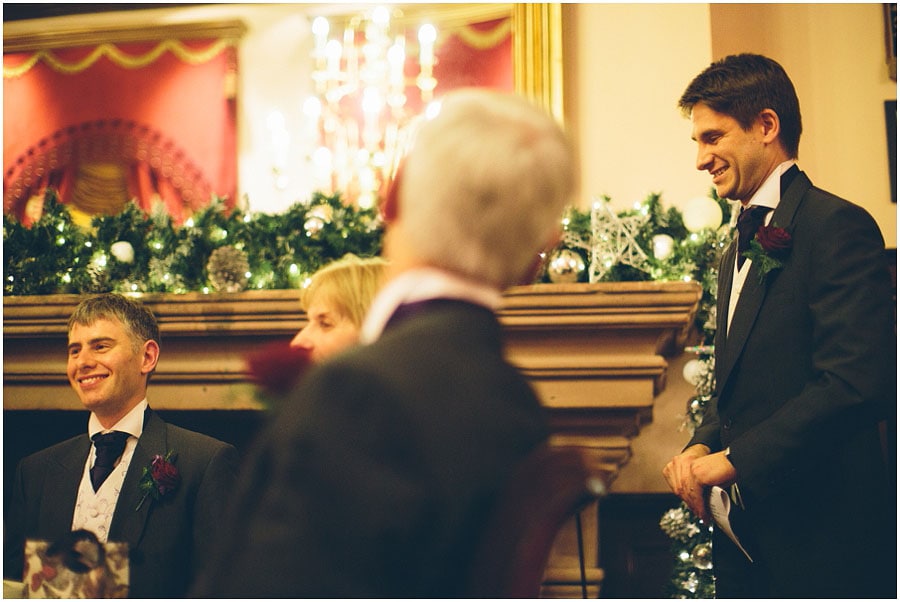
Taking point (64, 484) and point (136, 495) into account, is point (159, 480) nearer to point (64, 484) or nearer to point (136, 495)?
point (136, 495)

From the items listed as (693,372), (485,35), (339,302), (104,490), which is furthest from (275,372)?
(485,35)

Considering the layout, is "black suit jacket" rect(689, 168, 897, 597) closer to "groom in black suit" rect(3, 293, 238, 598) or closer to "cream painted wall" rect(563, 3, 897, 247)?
"groom in black suit" rect(3, 293, 238, 598)

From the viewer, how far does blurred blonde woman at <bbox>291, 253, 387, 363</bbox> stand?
2.11 m

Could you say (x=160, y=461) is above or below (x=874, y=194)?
below

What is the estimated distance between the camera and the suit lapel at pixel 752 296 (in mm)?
2000

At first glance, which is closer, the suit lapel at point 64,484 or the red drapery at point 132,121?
the suit lapel at point 64,484

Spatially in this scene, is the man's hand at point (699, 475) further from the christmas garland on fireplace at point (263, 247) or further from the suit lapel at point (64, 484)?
the suit lapel at point (64, 484)

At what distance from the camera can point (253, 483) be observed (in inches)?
39.0

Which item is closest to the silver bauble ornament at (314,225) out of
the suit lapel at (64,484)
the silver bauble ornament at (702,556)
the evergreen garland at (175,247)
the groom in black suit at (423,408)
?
the evergreen garland at (175,247)

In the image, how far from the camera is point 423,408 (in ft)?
3.12

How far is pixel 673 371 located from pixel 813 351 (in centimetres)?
171

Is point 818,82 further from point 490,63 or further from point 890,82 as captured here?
point 490,63

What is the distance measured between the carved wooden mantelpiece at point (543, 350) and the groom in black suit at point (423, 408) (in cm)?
192

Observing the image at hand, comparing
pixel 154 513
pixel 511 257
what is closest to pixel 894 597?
pixel 511 257
